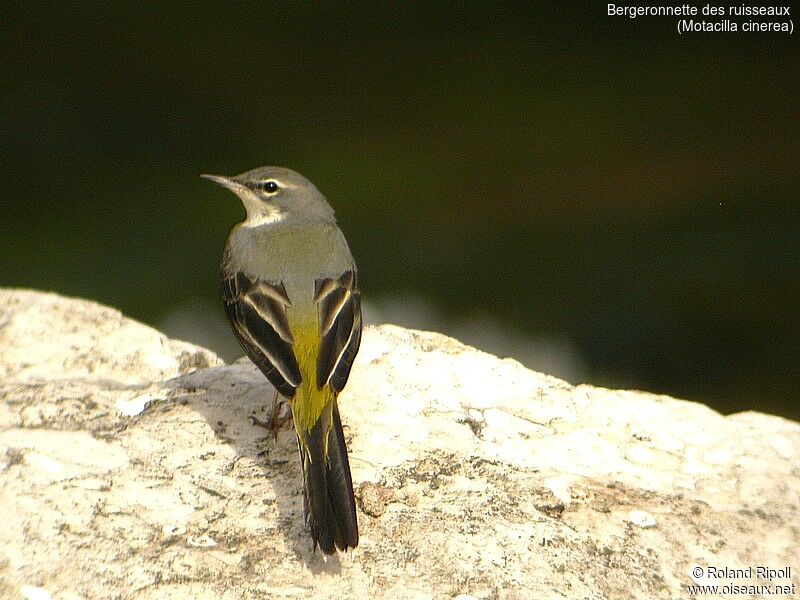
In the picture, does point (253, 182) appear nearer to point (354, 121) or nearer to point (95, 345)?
point (95, 345)

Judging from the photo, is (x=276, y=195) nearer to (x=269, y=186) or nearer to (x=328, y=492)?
(x=269, y=186)

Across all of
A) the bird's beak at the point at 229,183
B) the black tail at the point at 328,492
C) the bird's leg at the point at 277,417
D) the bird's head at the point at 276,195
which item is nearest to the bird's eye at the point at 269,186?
the bird's head at the point at 276,195

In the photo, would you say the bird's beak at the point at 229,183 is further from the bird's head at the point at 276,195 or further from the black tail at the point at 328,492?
the black tail at the point at 328,492

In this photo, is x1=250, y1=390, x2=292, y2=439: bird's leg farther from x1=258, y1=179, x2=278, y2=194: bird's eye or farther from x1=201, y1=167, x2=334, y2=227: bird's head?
x1=258, y1=179, x2=278, y2=194: bird's eye

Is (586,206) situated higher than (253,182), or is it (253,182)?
(253,182)

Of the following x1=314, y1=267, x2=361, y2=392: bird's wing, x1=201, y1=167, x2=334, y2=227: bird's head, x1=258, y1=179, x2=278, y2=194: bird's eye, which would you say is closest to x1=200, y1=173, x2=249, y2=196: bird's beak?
x1=201, y1=167, x2=334, y2=227: bird's head

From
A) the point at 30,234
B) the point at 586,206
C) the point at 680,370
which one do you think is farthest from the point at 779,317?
the point at 30,234

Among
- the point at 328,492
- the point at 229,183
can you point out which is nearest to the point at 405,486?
the point at 328,492
